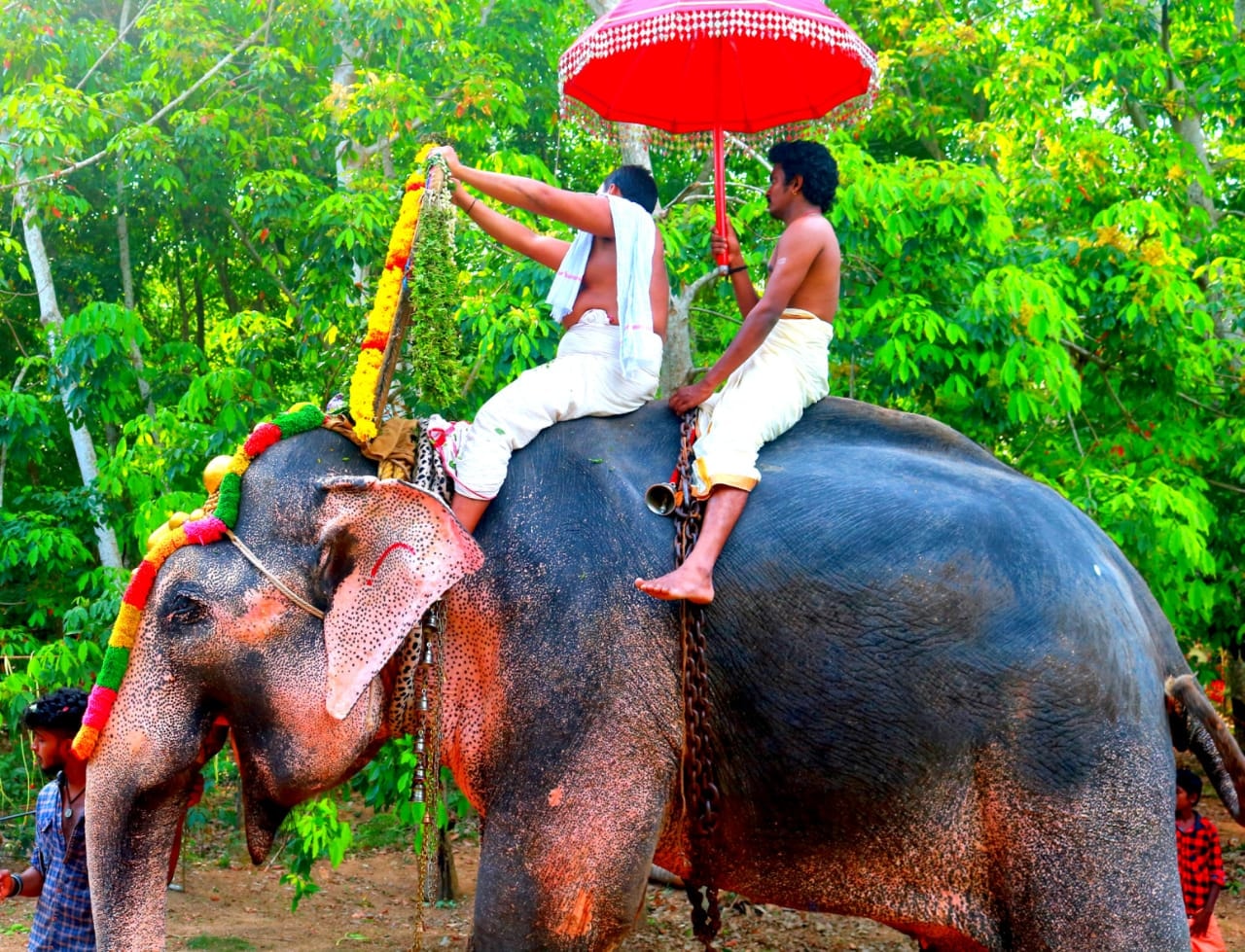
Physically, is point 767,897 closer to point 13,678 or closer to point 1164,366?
point 13,678

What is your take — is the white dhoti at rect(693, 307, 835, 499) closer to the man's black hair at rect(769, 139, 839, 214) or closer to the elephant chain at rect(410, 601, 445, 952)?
the man's black hair at rect(769, 139, 839, 214)

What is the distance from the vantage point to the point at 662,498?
307cm

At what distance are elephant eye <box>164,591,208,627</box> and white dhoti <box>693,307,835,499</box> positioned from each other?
1249mm

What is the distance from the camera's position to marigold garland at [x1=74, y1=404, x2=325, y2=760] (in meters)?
3.15

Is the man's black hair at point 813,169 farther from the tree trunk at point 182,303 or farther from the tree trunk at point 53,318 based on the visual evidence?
the tree trunk at point 182,303

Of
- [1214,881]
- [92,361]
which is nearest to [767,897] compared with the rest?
[1214,881]

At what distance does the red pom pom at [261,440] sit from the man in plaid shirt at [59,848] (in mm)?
1034

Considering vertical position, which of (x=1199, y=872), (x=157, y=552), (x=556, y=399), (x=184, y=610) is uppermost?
(x=556, y=399)

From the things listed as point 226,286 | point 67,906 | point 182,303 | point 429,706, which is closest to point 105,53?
A: point 226,286

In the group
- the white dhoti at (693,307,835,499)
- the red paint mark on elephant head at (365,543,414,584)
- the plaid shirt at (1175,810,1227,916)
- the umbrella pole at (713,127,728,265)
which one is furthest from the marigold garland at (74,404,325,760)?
the plaid shirt at (1175,810,1227,916)

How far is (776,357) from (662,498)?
1.63ft

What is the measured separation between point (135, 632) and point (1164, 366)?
6136mm

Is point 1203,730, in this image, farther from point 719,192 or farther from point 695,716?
point 719,192

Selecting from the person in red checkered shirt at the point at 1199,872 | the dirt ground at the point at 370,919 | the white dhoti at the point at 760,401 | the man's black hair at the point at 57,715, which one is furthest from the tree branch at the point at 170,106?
the person in red checkered shirt at the point at 1199,872
